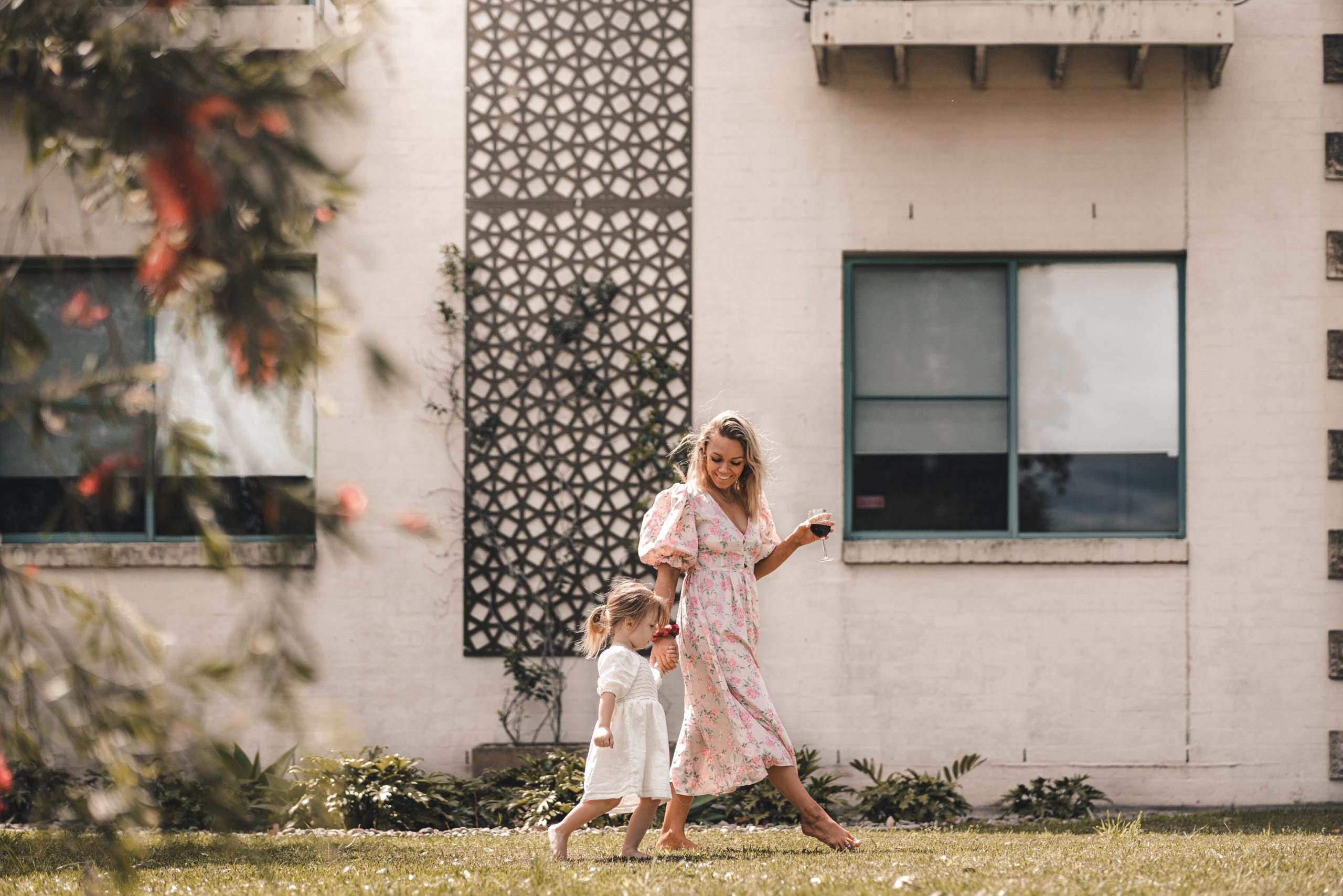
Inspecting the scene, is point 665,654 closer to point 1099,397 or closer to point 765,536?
point 765,536

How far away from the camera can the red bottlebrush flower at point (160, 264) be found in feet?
6.68

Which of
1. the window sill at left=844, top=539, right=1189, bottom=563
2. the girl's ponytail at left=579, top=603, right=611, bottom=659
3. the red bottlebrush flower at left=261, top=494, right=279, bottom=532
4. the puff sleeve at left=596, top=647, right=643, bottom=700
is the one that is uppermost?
the red bottlebrush flower at left=261, top=494, right=279, bottom=532

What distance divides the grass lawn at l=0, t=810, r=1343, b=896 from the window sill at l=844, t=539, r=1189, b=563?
1.84 meters

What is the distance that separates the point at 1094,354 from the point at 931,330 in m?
1.06

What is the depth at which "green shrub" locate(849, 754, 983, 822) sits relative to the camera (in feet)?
24.2

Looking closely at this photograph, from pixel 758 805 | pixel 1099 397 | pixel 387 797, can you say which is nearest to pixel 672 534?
pixel 758 805

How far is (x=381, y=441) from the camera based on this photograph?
8383 mm

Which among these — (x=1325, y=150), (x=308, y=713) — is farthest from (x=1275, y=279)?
(x=308, y=713)

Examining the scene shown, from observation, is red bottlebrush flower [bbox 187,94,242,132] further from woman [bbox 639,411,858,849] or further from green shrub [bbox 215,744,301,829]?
green shrub [bbox 215,744,301,829]

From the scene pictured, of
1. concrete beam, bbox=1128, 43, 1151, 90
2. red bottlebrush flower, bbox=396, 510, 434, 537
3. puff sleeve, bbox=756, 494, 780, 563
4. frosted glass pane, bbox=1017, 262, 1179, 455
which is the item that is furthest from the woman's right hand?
concrete beam, bbox=1128, 43, 1151, 90

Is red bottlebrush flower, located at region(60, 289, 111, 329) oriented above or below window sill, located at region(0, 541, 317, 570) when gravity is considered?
above

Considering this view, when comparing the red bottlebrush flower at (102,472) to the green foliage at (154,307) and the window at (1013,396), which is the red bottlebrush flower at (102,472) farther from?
the window at (1013,396)

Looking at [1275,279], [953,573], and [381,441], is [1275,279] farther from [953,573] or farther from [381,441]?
[381,441]

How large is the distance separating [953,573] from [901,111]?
295 centimetres
